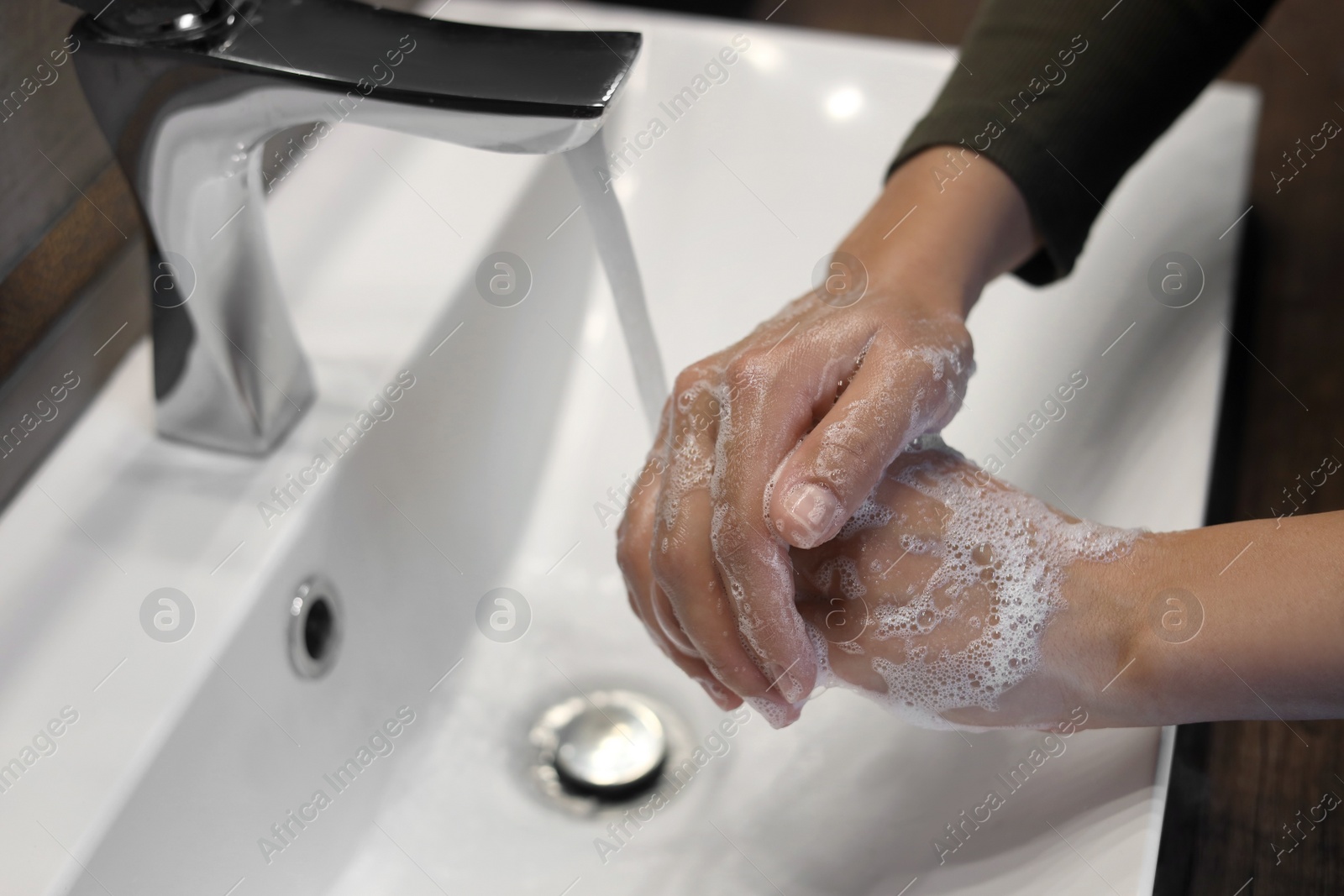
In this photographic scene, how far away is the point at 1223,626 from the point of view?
0.38 m

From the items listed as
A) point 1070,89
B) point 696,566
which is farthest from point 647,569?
point 1070,89

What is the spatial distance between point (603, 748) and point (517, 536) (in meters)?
0.13

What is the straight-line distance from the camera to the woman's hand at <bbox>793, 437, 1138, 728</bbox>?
1.33ft

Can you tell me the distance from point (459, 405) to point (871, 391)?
0.24 metres

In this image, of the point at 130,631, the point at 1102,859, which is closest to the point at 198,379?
the point at 130,631

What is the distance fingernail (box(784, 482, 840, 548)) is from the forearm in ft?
0.32

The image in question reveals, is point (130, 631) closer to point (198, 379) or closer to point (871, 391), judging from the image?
point (198, 379)

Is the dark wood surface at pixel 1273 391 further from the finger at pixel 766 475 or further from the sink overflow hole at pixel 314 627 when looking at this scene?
the sink overflow hole at pixel 314 627

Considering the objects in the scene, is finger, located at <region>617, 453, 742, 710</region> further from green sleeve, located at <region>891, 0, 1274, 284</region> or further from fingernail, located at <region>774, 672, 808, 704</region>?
green sleeve, located at <region>891, 0, 1274, 284</region>

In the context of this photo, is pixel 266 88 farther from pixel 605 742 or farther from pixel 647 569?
pixel 605 742

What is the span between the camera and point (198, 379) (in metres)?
0.49

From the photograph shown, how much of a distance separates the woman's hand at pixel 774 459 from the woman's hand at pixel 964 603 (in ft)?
0.07

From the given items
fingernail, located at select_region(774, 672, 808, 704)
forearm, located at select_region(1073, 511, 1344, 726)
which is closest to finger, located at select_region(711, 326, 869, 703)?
fingernail, located at select_region(774, 672, 808, 704)

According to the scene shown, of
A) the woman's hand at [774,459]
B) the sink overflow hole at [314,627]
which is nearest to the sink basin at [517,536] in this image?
the sink overflow hole at [314,627]
